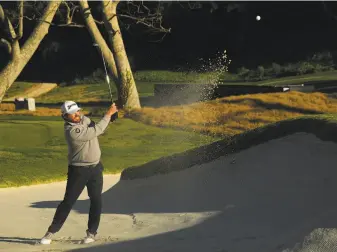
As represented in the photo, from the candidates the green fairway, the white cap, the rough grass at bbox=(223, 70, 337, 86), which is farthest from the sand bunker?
the rough grass at bbox=(223, 70, 337, 86)

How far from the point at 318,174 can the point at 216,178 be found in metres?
2.14

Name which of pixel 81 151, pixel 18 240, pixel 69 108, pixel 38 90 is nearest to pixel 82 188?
pixel 81 151

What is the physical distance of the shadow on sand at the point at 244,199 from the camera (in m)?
9.19

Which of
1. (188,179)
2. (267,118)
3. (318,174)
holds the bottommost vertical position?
(267,118)

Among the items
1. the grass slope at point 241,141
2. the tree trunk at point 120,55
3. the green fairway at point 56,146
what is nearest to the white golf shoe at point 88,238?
the grass slope at point 241,141

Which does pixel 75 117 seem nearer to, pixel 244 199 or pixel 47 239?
pixel 47 239

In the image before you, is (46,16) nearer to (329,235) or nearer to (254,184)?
(254,184)

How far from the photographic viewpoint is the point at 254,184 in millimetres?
11758

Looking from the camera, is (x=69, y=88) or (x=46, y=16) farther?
(x=69, y=88)

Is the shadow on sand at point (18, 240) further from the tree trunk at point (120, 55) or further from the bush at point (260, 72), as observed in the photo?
the bush at point (260, 72)

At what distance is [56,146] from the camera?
22031 millimetres

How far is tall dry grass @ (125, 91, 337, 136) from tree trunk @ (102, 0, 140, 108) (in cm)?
208

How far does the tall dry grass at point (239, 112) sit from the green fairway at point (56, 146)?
0.94 meters

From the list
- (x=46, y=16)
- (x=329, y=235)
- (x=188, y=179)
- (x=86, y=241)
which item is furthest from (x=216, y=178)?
(x=46, y=16)
